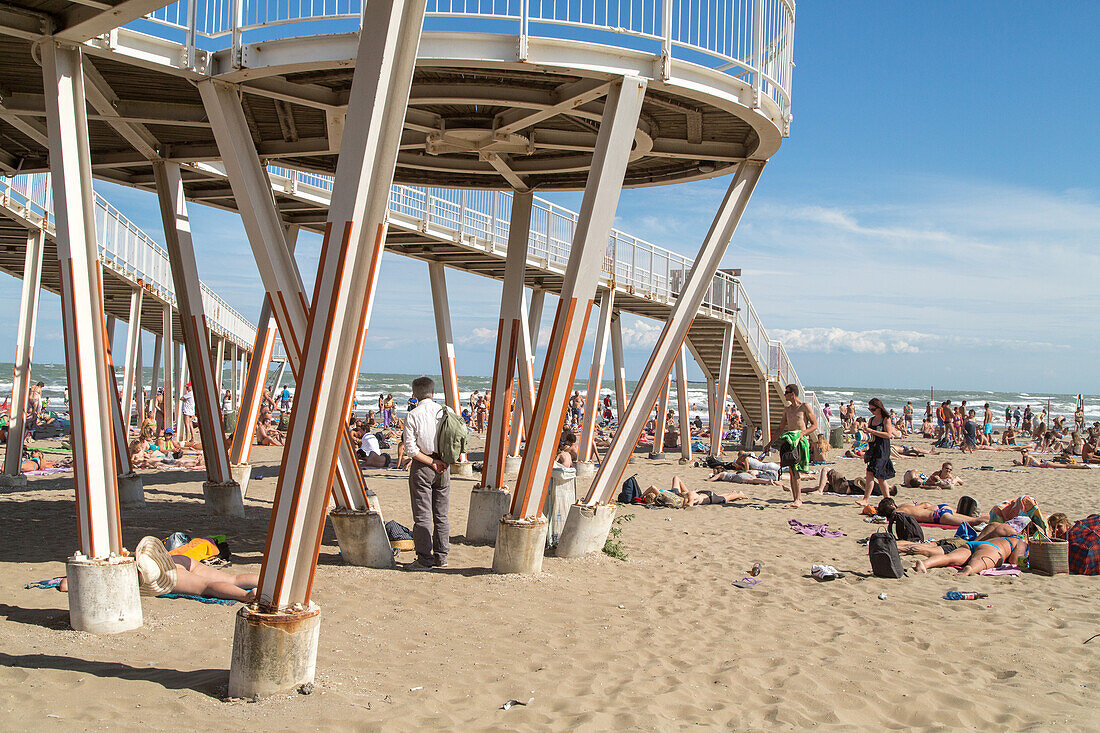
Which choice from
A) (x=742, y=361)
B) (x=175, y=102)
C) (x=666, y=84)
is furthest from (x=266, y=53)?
(x=742, y=361)

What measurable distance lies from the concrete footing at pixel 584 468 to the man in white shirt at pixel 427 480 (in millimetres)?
9895

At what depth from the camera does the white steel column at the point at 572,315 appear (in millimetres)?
7582

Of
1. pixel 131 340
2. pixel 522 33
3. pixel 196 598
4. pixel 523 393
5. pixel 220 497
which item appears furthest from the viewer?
pixel 131 340

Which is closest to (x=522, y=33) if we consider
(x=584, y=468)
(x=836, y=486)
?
(x=836, y=486)

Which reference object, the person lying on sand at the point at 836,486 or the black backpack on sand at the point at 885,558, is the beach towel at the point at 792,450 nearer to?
the person lying on sand at the point at 836,486

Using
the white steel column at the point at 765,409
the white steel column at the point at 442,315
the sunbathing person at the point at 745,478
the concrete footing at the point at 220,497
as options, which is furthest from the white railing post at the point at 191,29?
the white steel column at the point at 765,409

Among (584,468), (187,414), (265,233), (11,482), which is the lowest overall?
(11,482)

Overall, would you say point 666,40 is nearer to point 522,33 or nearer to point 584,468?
point 522,33

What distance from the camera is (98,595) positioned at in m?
5.51

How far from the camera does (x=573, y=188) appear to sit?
11422 millimetres

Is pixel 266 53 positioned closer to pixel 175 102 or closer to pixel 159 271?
pixel 175 102

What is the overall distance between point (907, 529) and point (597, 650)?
5686 mm

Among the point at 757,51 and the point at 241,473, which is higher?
the point at 757,51

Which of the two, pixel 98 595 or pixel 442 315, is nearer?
pixel 98 595
